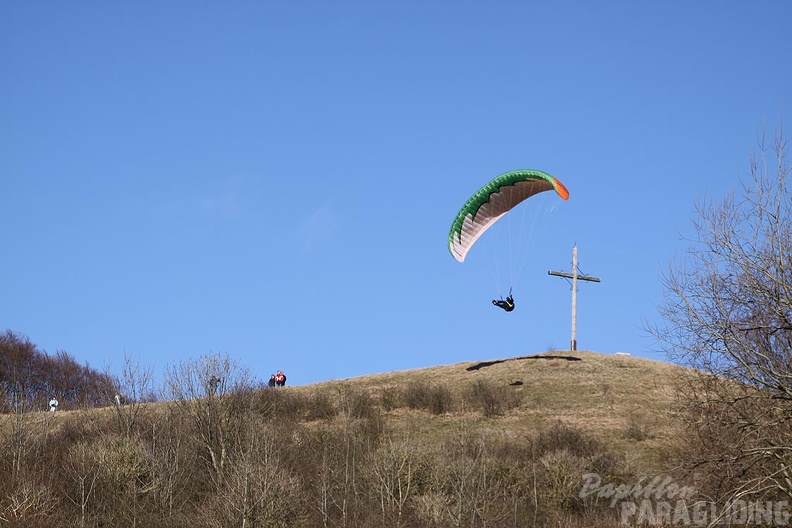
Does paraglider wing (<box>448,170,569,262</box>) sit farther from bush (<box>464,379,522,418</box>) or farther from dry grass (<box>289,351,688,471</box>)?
dry grass (<box>289,351,688,471</box>)

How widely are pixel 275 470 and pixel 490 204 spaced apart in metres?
22.5

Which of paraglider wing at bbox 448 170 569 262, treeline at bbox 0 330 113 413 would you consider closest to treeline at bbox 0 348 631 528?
paraglider wing at bbox 448 170 569 262

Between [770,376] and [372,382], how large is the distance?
4378cm

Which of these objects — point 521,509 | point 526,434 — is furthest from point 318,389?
point 521,509

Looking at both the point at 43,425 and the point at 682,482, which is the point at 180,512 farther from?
the point at 682,482

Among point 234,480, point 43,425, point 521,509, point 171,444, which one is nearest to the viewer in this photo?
point 234,480

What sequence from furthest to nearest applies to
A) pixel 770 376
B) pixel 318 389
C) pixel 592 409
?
1. pixel 318 389
2. pixel 592 409
3. pixel 770 376

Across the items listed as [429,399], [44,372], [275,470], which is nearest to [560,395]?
[429,399]

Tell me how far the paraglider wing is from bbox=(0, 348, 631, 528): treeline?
9.70 m

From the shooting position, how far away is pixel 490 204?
166 feet

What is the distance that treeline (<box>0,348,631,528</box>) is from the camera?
109ft

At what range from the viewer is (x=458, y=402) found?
52.8 metres

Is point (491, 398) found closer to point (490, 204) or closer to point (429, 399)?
point (429, 399)

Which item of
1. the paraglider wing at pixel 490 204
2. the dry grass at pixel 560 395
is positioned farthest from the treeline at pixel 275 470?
the paraglider wing at pixel 490 204
